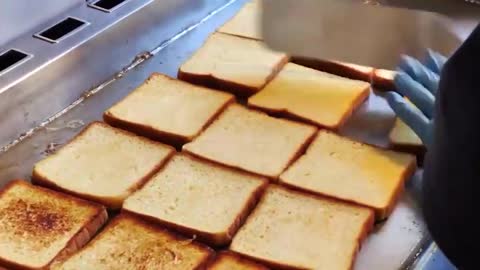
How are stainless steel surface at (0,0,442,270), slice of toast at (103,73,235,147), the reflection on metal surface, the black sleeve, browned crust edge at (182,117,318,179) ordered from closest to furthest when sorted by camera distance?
1. the black sleeve
2. stainless steel surface at (0,0,442,270)
3. browned crust edge at (182,117,318,179)
4. slice of toast at (103,73,235,147)
5. the reflection on metal surface

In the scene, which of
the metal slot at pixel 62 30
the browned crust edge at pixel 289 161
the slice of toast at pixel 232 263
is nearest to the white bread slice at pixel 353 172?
the browned crust edge at pixel 289 161

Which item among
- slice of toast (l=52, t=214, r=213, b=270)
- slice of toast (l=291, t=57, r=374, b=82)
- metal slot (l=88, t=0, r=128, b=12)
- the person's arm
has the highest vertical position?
the person's arm

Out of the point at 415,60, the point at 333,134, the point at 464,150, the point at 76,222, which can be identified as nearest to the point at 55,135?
the point at 76,222

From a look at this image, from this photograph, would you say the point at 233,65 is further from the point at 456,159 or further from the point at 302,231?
the point at 456,159

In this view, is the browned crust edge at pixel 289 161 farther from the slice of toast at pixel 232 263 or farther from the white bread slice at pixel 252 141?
the slice of toast at pixel 232 263

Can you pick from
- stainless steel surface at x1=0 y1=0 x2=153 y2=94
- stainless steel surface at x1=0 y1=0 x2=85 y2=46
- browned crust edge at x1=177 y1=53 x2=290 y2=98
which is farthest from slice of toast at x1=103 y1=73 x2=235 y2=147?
stainless steel surface at x1=0 y1=0 x2=85 y2=46

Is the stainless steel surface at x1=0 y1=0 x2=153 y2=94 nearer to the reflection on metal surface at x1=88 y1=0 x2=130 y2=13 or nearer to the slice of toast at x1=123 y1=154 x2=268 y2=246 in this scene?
the reflection on metal surface at x1=88 y1=0 x2=130 y2=13
